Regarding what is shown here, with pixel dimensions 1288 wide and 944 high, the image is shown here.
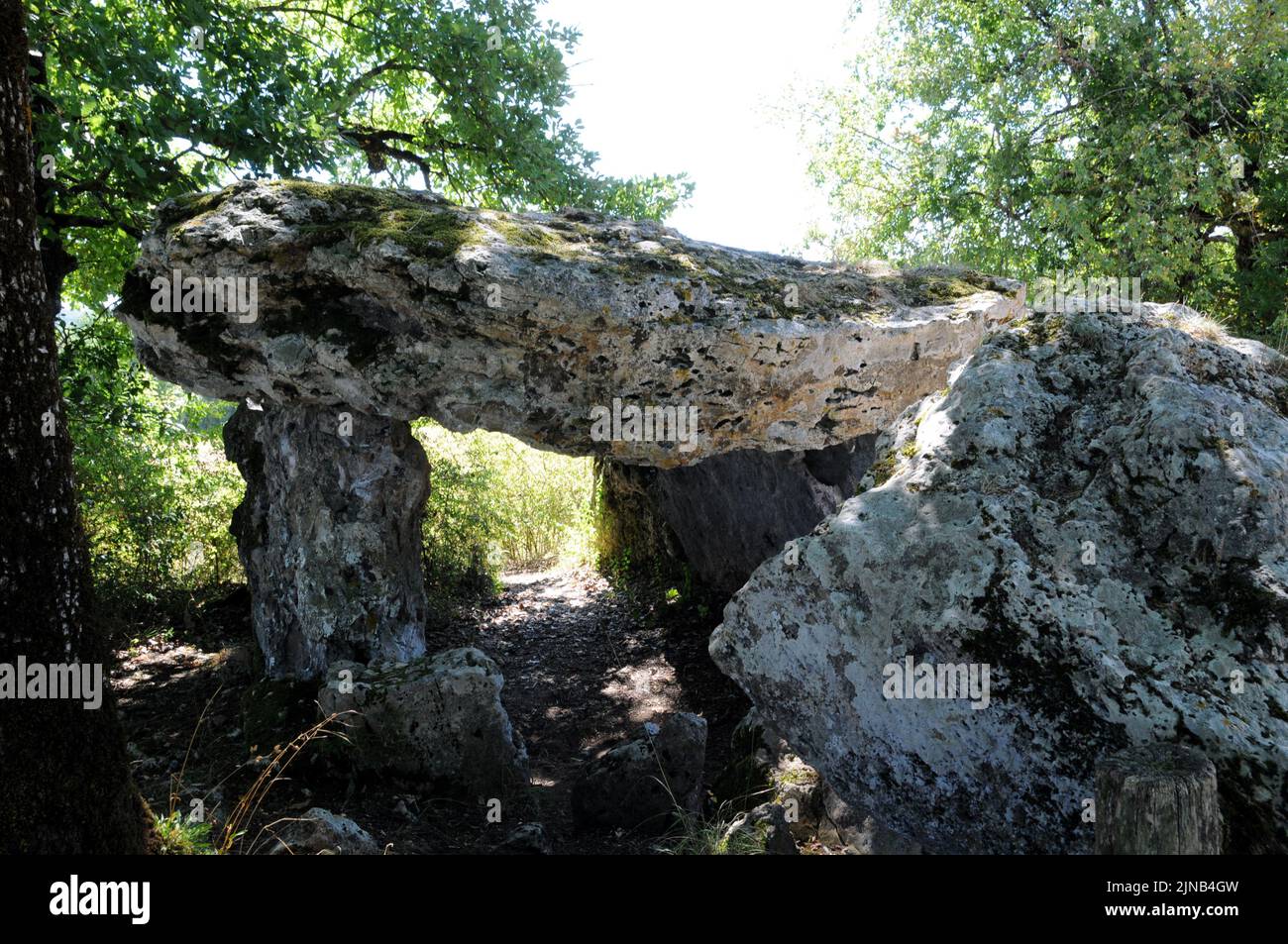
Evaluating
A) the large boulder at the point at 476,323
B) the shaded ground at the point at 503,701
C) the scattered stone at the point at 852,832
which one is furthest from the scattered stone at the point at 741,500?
the scattered stone at the point at 852,832

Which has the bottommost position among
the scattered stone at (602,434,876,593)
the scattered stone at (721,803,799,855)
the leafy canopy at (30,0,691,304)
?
the scattered stone at (721,803,799,855)

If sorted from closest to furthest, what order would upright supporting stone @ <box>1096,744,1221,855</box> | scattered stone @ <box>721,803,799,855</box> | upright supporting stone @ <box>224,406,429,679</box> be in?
upright supporting stone @ <box>1096,744,1221,855</box>, scattered stone @ <box>721,803,799,855</box>, upright supporting stone @ <box>224,406,429,679</box>

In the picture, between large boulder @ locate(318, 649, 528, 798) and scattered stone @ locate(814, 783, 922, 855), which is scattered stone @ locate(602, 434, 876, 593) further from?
large boulder @ locate(318, 649, 528, 798)

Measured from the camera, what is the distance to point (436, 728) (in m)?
5.74

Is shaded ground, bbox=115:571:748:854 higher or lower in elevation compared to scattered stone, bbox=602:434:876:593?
lower

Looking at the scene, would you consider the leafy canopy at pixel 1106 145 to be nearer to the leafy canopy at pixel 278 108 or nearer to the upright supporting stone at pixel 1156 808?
the leafy canopy at pixel 278 108

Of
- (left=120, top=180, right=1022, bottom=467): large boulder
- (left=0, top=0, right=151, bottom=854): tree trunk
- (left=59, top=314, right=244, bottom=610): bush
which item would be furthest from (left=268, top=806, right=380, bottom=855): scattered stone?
(left=59, top=314, right=244, bottom=610): bush

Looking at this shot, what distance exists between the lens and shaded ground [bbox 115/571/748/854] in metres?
5.39

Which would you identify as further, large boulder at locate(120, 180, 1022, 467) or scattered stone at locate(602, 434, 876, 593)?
scattered stone at locate(602, 434, 876, 593)

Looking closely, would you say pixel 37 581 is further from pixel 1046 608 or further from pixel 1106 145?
pixel 1106 145

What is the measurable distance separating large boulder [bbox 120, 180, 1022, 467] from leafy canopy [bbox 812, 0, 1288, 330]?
7.30m

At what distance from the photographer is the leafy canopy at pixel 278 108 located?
7332 millimetres

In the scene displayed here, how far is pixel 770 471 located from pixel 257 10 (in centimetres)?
636
